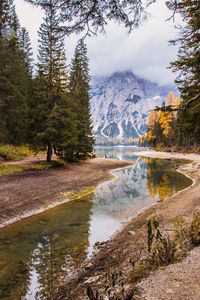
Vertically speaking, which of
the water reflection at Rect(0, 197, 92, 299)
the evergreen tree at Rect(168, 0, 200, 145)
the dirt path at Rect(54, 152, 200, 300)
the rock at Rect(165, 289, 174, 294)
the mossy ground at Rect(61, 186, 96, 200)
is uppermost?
the evergreen tree at Rect(168, 0, 200, 145)

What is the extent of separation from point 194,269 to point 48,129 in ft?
61.9

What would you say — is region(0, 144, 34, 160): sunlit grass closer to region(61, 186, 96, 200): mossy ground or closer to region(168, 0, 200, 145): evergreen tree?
region(61, 186, 96, 200): mossy ground

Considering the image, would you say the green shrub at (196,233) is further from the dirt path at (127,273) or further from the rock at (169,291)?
the rock at (169,291)

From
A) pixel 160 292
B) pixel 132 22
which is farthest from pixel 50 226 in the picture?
pixel 132 22

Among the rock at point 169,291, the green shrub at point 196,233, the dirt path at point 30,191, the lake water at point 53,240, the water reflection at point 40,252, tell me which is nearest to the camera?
the rock at point 169,291

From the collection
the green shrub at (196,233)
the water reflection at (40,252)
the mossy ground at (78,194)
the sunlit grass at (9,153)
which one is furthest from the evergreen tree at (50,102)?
the green shrub at (196,233)

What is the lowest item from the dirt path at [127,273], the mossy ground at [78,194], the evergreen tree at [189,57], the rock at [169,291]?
the mossy ground at [78,194]

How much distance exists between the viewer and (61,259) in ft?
17.4

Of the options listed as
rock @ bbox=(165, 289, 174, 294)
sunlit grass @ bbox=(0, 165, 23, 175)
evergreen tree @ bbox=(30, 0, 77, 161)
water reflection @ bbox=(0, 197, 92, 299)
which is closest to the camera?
rock @ bbox=(165, 289, 174, 294)

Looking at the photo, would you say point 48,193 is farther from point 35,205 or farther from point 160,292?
point 160,292

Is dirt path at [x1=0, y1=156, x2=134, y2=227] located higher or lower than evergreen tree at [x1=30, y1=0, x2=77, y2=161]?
lower

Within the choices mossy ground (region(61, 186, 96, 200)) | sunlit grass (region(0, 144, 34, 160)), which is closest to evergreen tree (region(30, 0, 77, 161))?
sunlit grass (region(0, 144, 34, 160))

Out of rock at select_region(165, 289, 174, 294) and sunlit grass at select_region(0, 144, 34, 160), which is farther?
sunlit grass at select_region(0, 144, 34, 160)

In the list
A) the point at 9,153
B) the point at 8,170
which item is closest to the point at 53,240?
the point at 8,170
